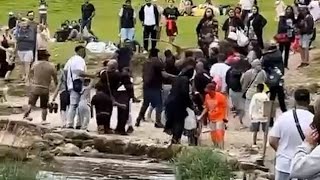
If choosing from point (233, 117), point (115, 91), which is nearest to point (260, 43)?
point (233, 117)

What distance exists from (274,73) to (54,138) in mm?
4543

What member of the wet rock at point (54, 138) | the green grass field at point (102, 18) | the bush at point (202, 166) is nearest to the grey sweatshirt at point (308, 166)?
the bush at point (202, 166)

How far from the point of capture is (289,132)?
919 cm

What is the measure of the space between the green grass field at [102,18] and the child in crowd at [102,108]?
27.2 ft

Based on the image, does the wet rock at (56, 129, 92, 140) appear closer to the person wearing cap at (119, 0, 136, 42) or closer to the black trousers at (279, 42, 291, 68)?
the black trousers at (279, 42, 291, 68)

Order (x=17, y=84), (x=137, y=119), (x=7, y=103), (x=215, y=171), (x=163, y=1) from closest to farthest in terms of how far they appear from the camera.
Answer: (x=215, y=171)
(x=137, y=119)
(x=7, y=103)
(x=17, y=84)
(x=163, y=1)

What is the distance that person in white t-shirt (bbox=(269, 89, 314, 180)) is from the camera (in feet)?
29.4

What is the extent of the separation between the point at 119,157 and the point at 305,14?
30.7 feet

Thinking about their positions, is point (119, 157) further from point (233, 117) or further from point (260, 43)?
point (260, 43)

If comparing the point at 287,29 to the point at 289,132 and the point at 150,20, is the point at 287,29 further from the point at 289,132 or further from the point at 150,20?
the point at 289,132

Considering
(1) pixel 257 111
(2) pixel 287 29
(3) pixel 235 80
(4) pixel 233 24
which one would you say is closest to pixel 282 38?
(2) pixel 287 29

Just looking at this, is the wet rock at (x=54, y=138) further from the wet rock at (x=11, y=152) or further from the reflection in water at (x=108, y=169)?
the wet rock at (x=11, y=152)

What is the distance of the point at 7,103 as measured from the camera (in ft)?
71.3

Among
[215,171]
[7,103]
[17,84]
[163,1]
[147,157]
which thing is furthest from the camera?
[163,1]
